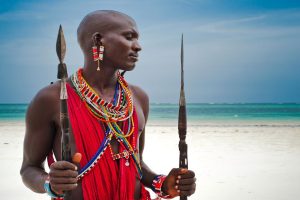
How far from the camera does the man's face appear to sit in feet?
7.45

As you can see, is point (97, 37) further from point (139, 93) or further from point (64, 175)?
point (64, 175)

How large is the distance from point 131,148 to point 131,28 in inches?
26.4

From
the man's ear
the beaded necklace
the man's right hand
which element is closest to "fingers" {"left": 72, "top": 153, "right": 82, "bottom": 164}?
the man's right hand

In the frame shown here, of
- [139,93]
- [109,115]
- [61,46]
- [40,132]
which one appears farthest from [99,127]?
[61,46]

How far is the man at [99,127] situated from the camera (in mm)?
2227

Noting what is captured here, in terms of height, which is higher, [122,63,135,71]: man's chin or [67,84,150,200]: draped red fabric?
[122,63,135,71]: man's chin

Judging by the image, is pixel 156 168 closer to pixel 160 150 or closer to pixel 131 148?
pixel 160 150

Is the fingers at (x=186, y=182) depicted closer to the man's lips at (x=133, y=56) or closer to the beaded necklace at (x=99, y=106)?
the beaded necklace at (x=99, y=106)

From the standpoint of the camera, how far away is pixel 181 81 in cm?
215

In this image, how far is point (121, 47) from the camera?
2.27 metres

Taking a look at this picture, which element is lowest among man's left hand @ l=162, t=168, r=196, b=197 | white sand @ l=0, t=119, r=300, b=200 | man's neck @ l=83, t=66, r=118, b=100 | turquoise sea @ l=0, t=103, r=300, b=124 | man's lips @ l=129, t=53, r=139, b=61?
turquoise sea @ l=0, t=103, r=300, b=124

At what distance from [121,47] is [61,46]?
51 centimetres

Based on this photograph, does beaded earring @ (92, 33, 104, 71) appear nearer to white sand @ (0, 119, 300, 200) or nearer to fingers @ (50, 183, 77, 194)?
fingers @ (50, 183, 77, 194)

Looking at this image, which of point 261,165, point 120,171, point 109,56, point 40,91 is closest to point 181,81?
point 109,56
